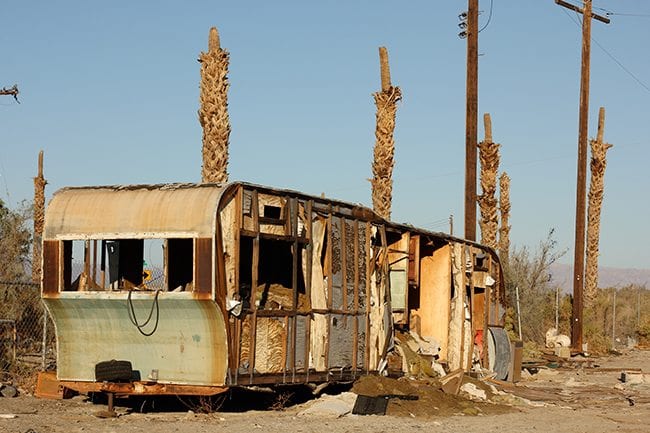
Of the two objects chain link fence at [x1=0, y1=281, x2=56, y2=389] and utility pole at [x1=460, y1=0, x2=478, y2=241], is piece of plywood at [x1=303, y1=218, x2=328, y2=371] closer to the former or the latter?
chain link fence at [x1=0, y1=281, x2=56, y2=389]

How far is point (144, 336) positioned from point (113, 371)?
656 millimetres

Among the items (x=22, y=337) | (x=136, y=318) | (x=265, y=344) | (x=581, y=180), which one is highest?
(x=581, y=180)

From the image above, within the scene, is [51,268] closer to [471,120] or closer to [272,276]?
[272,276]

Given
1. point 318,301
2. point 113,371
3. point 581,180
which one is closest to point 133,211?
point 113,371

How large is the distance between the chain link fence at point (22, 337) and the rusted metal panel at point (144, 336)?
234 cm

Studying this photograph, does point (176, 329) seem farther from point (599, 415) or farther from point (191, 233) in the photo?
point (599, 415)

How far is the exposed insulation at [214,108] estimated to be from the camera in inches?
889

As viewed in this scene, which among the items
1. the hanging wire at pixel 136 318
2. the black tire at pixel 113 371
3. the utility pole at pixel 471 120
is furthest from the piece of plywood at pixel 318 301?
the utility pole at pixel 471 120

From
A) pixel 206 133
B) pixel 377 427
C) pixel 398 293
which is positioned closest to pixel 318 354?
pixel 377 427

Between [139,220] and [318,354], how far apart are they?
3.65 m

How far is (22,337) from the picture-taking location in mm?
21375

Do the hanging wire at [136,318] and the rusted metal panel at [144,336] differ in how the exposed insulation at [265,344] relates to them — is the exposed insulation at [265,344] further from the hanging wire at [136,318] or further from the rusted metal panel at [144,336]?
the hanging wire at [136,318]

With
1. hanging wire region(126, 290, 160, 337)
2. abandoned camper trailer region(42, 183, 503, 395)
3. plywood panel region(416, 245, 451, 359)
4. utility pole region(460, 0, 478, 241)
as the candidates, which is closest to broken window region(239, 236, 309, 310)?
abandoned camper trailer region(42, 183, 503, 395)

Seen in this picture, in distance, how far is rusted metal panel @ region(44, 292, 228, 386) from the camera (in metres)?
14.7
